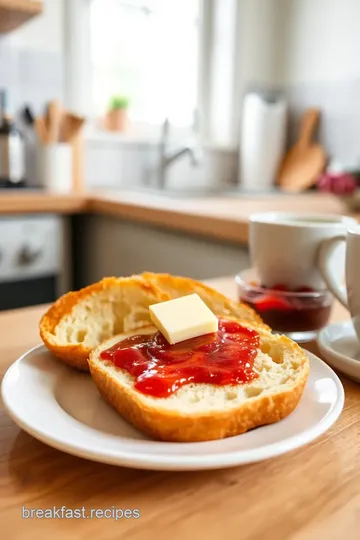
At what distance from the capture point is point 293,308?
0.70 m

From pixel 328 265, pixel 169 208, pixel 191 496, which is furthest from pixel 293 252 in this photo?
pixel 169 208

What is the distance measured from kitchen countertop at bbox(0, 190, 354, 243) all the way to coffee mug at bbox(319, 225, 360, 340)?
0.70m

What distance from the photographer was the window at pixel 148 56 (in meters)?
2.61

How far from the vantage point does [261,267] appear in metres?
0.73

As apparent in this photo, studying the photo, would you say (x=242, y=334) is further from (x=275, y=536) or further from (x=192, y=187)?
(x=192, y=187)

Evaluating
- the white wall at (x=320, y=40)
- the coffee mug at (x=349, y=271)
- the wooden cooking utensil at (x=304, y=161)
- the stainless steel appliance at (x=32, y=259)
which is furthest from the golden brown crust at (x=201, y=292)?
the white wall at (x=320, y=40)

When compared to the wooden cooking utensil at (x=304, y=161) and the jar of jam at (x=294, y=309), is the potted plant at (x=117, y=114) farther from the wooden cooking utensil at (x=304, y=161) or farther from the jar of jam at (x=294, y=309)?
the jar of jam at (x=294, y=309)

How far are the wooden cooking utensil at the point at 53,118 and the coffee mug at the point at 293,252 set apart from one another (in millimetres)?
1679

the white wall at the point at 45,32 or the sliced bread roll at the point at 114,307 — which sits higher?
the white wall at the point at 45,32

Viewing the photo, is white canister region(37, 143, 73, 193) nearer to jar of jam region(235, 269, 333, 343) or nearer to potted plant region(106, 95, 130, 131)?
potted plant region(106, 95, 130, 131)

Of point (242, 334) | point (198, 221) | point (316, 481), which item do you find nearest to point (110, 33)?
point (198, 221)

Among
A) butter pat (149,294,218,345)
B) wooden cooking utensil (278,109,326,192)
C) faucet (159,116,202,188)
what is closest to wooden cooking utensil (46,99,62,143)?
faucet (159,116,202,188)

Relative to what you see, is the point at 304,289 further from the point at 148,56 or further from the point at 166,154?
the point at 148,56

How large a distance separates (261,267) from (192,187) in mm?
2160
